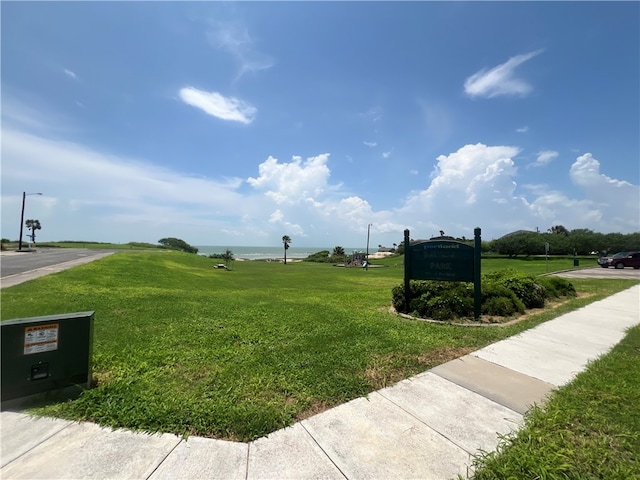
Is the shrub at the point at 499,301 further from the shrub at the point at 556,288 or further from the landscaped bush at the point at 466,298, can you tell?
the shrub at the point at 556,288

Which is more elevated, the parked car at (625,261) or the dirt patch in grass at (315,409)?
the parked car at (625,261)

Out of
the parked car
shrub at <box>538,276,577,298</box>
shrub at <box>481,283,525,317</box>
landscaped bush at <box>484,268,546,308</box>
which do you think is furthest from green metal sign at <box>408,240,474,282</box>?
the parked car

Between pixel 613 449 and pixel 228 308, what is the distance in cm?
753

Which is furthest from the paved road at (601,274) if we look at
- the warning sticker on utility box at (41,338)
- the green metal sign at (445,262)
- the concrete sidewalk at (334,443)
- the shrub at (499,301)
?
the warning sticker on utility box at (41,338)

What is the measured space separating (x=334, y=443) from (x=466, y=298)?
6.28 meters

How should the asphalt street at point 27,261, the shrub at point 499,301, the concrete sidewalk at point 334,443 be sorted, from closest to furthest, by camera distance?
the concrete sidewalk at point 334,443, the shrub at point 499,301, the asphalt street at point 27,261

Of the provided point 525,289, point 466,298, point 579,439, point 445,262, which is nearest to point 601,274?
point 525,289

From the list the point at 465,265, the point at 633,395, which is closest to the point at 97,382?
the point at 633,395

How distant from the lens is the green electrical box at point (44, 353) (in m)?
3.17

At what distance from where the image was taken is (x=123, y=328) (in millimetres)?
6004

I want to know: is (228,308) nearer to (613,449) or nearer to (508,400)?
(508,400)

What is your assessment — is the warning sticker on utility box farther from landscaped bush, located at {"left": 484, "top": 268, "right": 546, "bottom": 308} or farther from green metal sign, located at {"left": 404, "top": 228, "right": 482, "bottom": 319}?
landscaped bush, located at {"left": 484, "top": 268, "right": 546, "bottom": 308}

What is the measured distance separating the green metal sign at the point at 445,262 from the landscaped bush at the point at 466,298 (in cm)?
27

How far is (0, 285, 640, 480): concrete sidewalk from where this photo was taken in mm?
2338
